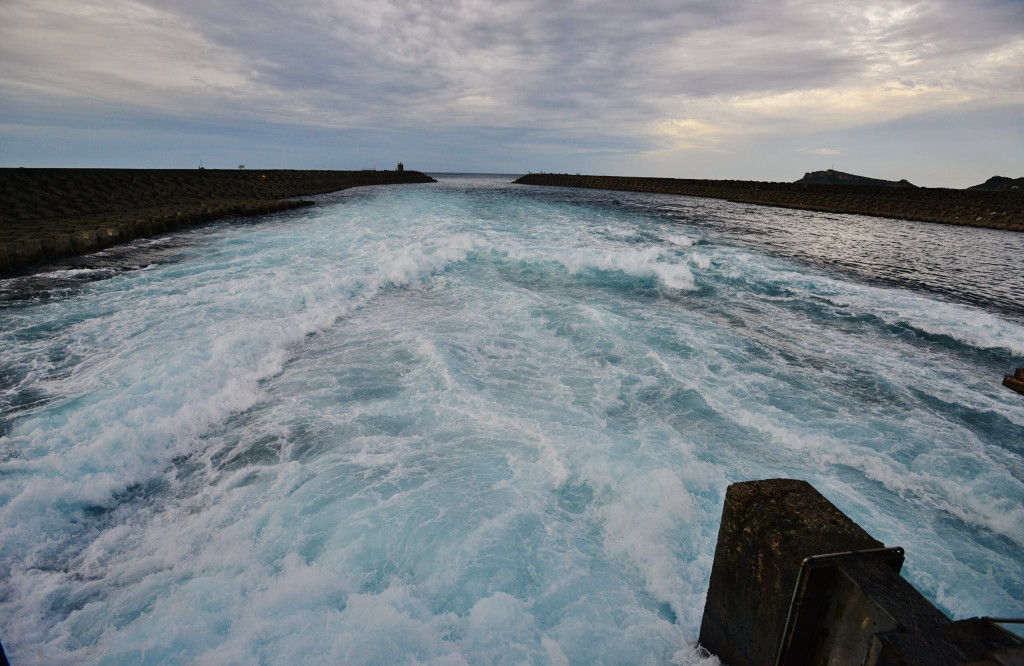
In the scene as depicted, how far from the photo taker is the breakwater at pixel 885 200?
3484cm

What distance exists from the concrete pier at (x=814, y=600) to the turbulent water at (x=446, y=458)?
0.88 meters

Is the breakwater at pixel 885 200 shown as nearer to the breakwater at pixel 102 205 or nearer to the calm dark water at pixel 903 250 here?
A: the calm dark water at pixel 903 250

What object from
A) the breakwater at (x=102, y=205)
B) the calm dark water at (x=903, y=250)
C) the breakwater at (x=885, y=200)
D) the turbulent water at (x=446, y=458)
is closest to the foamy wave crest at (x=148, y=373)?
the turbulent water at (x=446, y=458)

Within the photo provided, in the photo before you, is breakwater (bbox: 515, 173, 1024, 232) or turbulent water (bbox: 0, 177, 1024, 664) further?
breakwater (bbox: 515, 173, 1024, 232)

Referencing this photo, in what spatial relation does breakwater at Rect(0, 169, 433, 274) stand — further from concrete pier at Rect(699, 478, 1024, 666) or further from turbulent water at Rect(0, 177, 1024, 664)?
concrete pier at Rect(699, 478, 1024, 666)

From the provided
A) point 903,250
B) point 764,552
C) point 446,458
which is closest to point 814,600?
point 764,552

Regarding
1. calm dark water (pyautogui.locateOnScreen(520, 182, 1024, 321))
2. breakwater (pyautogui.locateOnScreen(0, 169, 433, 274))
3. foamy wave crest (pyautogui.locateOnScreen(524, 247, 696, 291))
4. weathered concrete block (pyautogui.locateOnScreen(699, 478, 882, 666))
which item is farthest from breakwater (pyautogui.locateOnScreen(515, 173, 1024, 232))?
breakwater (pyautogui.locateOnScreen(0, 169, 433, 274))

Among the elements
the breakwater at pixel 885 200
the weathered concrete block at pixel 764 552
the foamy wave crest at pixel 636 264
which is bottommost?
the weathered concrete block at pixel 764 552

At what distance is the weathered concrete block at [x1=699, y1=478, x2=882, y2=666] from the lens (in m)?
2.38

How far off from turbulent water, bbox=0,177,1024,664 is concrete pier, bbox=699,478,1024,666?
88 cm

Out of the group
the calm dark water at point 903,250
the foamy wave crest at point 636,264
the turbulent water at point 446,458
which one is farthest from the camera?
the calm dark water at point 903,250

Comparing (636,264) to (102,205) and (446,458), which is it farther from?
(102,205)

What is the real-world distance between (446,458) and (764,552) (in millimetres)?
3705

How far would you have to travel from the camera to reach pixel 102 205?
81.6ft
